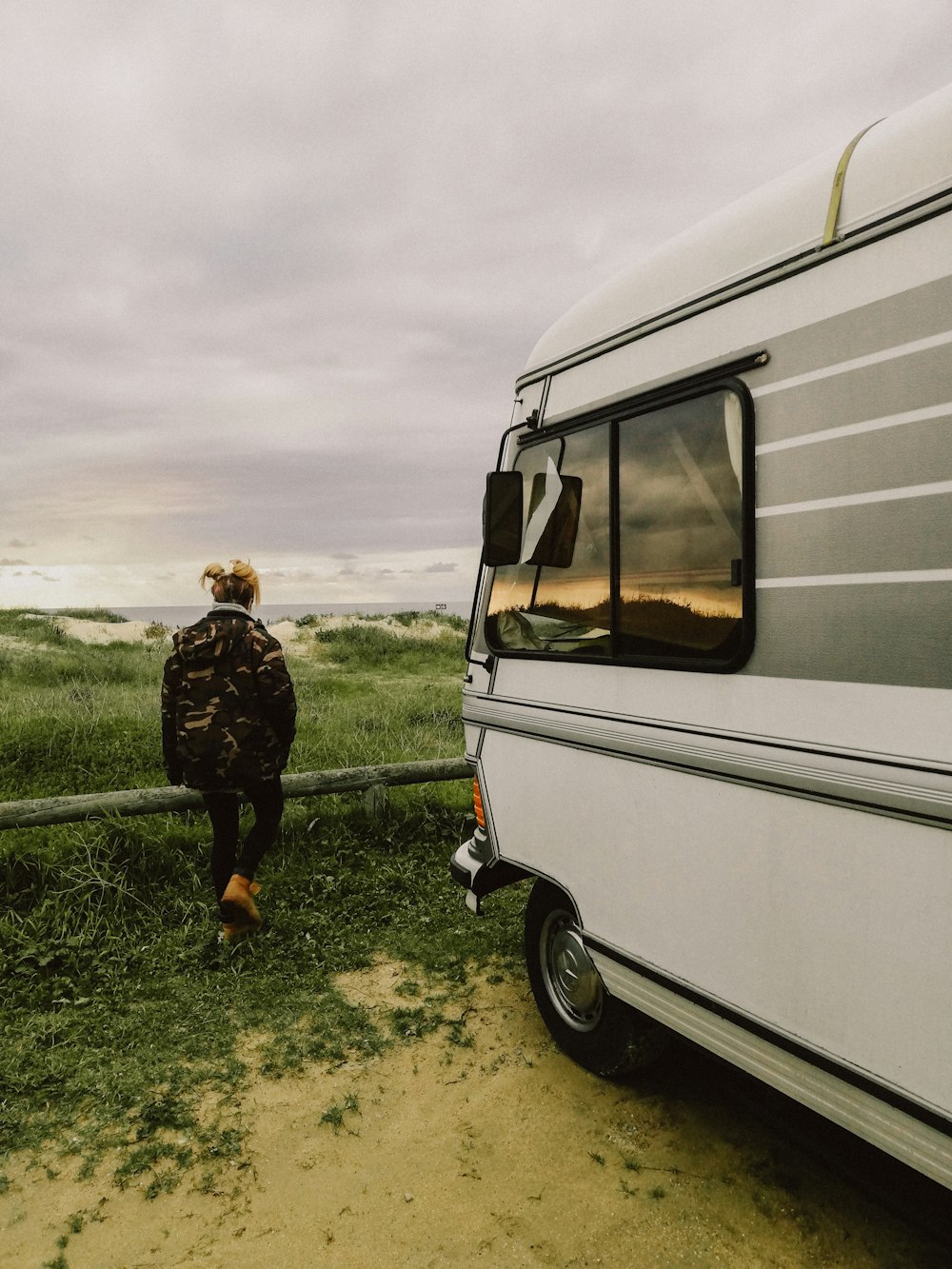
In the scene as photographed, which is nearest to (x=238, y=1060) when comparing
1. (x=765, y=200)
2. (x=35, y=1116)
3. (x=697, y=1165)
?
(x=35, y=1116)

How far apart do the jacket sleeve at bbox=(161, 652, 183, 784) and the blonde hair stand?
43 cm

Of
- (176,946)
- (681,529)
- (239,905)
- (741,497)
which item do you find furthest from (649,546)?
(176,946)

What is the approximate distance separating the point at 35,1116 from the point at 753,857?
292 centimetres

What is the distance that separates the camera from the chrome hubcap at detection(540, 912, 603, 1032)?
135 inches

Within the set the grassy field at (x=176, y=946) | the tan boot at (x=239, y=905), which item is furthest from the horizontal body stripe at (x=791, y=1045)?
the tan boot at (x=239, y=905)

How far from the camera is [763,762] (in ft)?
7.89

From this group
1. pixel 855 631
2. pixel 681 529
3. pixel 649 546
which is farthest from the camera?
pixel 649 546

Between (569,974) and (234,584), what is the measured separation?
2.70 metres

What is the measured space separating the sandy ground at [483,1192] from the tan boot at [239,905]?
3.69 feet

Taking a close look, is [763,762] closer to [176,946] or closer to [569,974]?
[569,974]

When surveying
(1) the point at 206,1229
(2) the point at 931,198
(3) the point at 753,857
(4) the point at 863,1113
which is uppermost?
(2) the point at 931,198

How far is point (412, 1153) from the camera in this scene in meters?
3.01

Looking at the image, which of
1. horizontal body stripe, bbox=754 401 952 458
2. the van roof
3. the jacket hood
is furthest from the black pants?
horizontal body stripe, bbox=754 401 952 458

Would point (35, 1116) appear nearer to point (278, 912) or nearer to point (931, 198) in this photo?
point (278, 912)
